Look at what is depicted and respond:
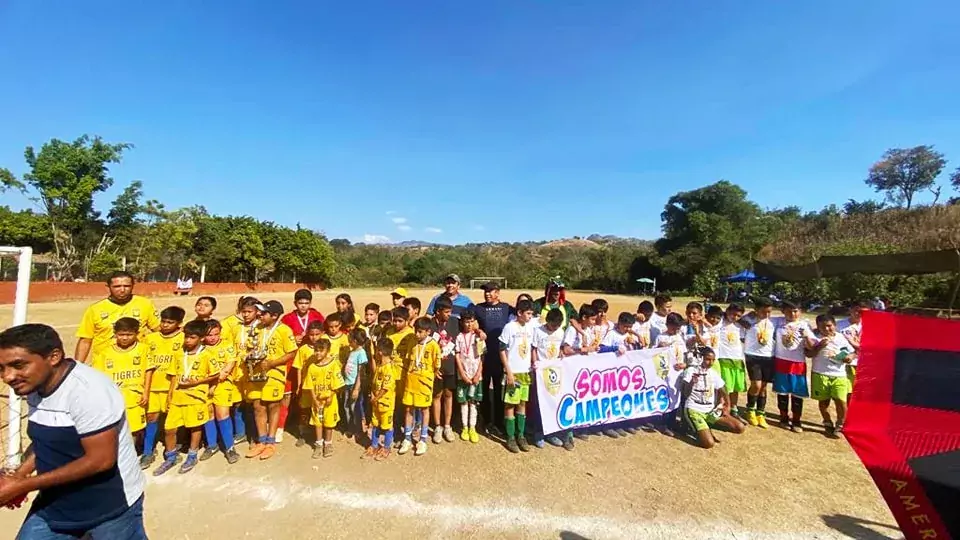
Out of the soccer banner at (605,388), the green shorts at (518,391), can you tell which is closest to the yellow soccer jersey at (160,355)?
the green shorts at (518,391)

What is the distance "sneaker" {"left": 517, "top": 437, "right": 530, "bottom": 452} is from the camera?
503 centimetres

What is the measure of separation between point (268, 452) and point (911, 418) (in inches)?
204

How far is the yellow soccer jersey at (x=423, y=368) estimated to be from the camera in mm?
5027

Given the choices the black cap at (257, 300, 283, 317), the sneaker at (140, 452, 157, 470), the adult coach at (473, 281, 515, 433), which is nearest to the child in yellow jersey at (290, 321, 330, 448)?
the black cap at (257, 300, 283, 317)

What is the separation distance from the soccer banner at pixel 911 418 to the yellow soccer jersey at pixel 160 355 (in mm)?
5363

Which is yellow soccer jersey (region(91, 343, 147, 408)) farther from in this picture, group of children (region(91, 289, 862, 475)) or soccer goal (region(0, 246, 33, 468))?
soccer goal (region(0, 246, 33, 468))

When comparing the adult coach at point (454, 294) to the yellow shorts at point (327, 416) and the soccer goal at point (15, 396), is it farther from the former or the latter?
the soccer goal at point (15, 396)

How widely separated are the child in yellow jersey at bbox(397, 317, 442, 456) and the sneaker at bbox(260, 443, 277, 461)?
4.55ft

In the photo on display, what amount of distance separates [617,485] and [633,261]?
48.3m

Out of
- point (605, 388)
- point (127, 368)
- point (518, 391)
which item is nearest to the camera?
point (127, 368)

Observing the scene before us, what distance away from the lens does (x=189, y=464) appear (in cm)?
439

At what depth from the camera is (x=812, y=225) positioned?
41438 millimetres

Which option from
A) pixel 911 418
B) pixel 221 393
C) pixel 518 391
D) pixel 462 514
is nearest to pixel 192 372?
pixel 221 393

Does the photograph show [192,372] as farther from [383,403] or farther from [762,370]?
[762,370]
